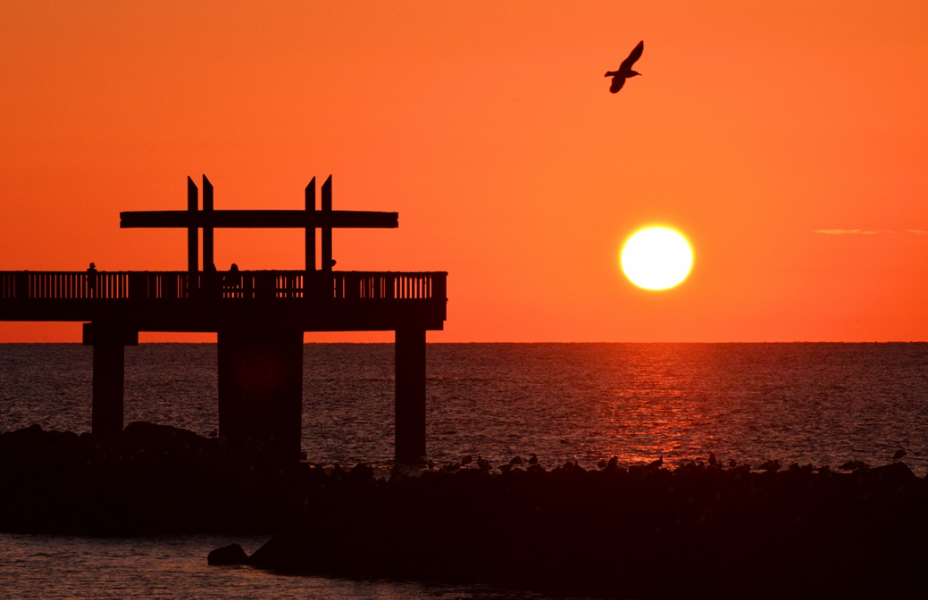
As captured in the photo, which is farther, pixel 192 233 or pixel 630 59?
pixel 192 233

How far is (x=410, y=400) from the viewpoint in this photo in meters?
59.1

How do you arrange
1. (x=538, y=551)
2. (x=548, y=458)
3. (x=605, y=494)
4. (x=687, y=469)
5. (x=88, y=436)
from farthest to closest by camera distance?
(x=548, y=458) → (x=88, y=436) → (x=687, y=469) → (x=605, y=494) → (x=538, y=551)

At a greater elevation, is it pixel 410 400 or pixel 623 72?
pixel 623 72

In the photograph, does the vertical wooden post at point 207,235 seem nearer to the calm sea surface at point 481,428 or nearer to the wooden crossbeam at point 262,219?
the wooden crossbeam at point 262,219

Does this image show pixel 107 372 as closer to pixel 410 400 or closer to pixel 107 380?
pixel 107 380

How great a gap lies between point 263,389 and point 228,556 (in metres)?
14.3

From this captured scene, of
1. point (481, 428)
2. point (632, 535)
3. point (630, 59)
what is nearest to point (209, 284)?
point (630, 59)

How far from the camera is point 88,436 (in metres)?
53.2

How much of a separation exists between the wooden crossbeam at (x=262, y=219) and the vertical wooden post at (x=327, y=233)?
22 centimetres

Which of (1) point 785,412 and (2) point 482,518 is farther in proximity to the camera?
(1) point 785,412

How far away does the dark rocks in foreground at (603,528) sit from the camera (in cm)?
3644

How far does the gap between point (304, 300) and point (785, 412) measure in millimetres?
72959

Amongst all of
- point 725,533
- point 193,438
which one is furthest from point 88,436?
point 725,533
